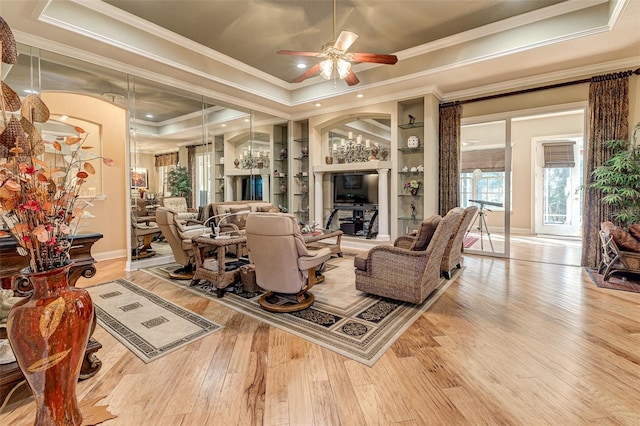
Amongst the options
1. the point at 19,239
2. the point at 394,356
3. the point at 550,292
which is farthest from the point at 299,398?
the point at 550,292

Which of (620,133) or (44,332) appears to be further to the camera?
(620,133)

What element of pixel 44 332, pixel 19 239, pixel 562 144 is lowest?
pixel 44 332

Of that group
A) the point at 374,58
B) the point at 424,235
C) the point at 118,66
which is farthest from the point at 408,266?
the point at 118,66

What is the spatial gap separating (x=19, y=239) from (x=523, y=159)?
32.1 ft

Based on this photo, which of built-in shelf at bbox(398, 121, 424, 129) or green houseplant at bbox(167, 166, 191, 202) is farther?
built-in shelf at bbox(398, 121, 424, 129)

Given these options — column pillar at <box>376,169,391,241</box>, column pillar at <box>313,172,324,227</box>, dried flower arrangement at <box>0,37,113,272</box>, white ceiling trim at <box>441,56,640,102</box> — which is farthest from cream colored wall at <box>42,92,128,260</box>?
white ceiling trim at <box>441,56,640,102</box>

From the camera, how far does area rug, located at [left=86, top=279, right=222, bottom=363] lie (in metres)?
2.47

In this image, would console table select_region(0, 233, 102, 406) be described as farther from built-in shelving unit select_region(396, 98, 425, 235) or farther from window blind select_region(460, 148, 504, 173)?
window blind select_region(460, 148, 504, 173)

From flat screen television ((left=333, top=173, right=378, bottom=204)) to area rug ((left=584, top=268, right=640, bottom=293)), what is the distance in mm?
3715

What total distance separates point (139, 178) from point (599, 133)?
7092 mm

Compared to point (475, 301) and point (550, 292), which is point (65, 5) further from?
point (550, 292)

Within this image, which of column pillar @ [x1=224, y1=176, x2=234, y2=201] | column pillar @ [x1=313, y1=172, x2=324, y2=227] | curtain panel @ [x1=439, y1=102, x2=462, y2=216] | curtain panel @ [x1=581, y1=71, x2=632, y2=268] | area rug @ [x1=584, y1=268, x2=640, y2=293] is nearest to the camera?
area rug @ [x1=584, y1=268, x2=640, y2=293]

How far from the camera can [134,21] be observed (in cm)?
400

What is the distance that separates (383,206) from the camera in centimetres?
634
